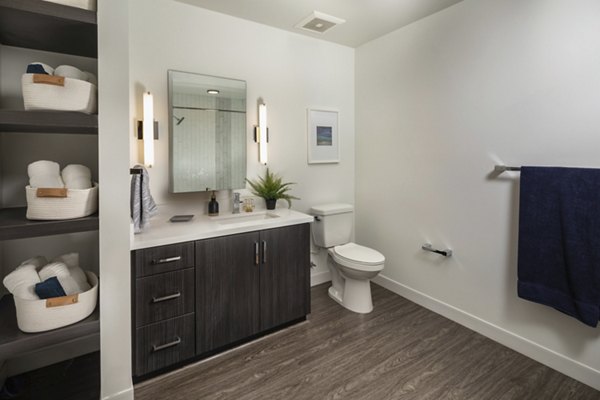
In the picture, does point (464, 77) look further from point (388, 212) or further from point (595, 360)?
point (595, 360)

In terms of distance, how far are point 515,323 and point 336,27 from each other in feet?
8.93

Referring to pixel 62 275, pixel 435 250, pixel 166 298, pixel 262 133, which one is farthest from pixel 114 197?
pixel 435 250

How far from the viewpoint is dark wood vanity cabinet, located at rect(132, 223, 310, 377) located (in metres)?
1.76

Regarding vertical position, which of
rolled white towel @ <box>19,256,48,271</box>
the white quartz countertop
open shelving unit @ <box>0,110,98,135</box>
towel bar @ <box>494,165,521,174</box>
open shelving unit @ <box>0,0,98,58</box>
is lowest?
rolled white towel @ <box>19,256,48,271</box>

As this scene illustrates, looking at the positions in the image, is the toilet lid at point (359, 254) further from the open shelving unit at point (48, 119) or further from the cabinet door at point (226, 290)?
the open shelving unit at point (48, 119)

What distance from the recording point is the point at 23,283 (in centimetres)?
138

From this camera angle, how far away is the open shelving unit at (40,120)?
50.1 inches

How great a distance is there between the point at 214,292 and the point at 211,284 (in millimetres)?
59

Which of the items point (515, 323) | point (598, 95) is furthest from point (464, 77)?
point (515, 323)

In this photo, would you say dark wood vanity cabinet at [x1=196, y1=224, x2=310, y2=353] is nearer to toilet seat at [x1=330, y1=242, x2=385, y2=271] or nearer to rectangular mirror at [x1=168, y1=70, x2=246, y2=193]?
toilet seat at [x1=330, y1=242, x2=385, y2=271]

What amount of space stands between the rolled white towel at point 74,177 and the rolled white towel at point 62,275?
0.39 m

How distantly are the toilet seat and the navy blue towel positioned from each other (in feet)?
3.12

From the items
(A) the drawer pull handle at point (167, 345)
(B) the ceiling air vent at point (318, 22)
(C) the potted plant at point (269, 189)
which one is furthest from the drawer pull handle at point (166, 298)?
(B) the ceiling air vent at point (318, 22)

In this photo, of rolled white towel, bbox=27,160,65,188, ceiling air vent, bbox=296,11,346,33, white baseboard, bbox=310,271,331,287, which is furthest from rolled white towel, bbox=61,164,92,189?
white baseboard, bbox=310,271,331,287
